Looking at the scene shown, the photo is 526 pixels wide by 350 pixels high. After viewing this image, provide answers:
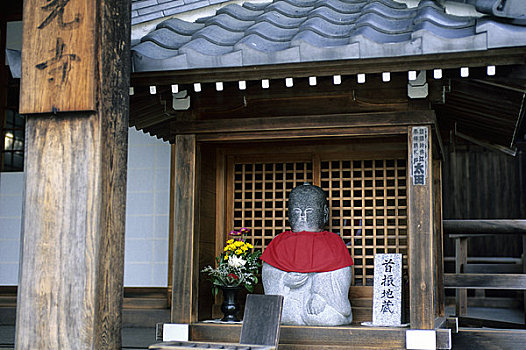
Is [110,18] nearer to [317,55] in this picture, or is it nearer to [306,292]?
[317,55]

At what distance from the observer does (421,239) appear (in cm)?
541

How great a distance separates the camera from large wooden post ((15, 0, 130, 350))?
3605 millimetres

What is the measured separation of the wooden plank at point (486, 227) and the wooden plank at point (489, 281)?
0.62 metres

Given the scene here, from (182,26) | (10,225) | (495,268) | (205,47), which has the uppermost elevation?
(182,26)

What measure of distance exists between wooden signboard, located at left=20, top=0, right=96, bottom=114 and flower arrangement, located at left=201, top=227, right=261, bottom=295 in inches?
115

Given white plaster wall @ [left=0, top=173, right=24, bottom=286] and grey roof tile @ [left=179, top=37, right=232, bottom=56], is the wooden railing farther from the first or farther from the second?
white plaster wall @ [left=0, top=173, right=24, bottom=286]

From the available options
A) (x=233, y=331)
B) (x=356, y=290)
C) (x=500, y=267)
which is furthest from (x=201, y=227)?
(x=500, y=267)

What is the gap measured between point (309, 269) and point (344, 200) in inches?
44.0

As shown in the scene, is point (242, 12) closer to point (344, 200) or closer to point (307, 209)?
point (307, 209)

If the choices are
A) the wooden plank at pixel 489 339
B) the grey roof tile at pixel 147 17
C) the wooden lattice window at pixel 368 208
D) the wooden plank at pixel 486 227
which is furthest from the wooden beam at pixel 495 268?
the grey roof tile at pixel 147 17

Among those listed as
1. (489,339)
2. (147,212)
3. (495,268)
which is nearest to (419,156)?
(489,339)

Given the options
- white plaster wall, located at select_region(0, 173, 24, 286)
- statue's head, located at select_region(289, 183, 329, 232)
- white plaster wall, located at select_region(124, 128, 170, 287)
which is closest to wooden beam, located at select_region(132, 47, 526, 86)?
statue's head, located at select_region(289, 183, 329, 232)

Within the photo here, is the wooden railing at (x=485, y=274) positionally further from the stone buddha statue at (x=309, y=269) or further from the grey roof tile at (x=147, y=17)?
the grey roof tile at (x=147, y=17)

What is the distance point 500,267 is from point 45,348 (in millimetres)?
7652
